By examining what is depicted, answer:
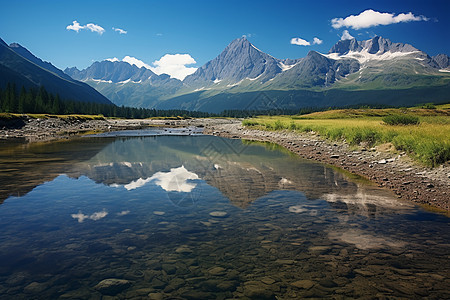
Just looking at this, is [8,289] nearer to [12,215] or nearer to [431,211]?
[12,215]

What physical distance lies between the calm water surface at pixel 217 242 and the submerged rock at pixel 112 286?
25 millimetres

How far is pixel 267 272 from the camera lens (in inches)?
279

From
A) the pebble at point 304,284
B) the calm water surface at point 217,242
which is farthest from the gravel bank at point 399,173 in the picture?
the pebble at point 304,284

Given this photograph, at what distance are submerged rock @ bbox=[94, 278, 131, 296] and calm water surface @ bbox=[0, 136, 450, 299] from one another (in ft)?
0.08

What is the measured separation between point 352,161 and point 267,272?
2014 cm

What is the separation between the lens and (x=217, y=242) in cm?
886

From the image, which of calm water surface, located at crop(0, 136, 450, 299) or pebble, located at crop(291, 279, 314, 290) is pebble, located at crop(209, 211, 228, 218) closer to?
calm water surface, located at crop(0, 136, 450, 299)

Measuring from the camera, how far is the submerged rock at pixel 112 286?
6.28 meters

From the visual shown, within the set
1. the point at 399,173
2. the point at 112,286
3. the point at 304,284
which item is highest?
the point at 399,173

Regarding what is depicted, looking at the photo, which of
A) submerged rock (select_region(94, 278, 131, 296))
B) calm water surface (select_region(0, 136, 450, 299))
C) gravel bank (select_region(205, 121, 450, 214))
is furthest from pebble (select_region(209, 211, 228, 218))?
gravel bank (select_region(205, 121, 450, 214))

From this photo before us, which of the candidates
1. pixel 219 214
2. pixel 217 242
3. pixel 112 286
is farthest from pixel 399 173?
pixel 112 286

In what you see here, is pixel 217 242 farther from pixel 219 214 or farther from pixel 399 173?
pixel 399 173

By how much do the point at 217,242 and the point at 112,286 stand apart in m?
3.42

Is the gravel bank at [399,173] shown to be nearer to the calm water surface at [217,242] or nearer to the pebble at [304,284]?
the calm water surface at [217,242]
